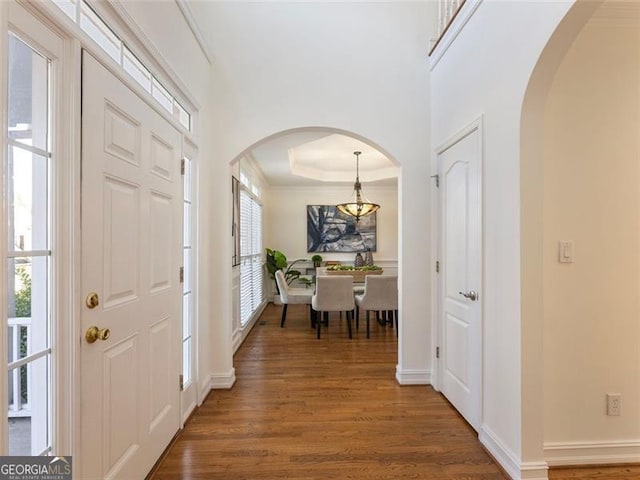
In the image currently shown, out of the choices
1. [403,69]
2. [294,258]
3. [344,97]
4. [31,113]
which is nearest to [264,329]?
[294,258]

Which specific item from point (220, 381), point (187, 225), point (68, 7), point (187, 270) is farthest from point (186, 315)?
point (68, 7)

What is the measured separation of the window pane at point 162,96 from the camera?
2.03m

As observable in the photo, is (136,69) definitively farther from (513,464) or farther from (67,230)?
(513,464)

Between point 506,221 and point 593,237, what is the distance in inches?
19.7

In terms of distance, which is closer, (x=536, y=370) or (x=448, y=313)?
(x=536, y=370)

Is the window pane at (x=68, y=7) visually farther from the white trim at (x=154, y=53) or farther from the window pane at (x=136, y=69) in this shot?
the window pane at (x=136, y=69)

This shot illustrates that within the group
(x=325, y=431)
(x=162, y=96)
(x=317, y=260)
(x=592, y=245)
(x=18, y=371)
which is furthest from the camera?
(x=317, y=260)

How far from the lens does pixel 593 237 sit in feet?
6.25

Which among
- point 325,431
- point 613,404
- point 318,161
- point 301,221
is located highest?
point 318,161

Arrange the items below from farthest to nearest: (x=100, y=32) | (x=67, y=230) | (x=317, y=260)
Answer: (x=317, y=260) → (x=100, y=32) → (x=67, y=230)

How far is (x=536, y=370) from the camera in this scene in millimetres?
1771

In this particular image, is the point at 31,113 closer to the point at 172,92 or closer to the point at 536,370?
the point at 172,92

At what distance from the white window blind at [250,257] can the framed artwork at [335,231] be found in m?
1.38

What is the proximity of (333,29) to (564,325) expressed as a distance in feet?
9.63
